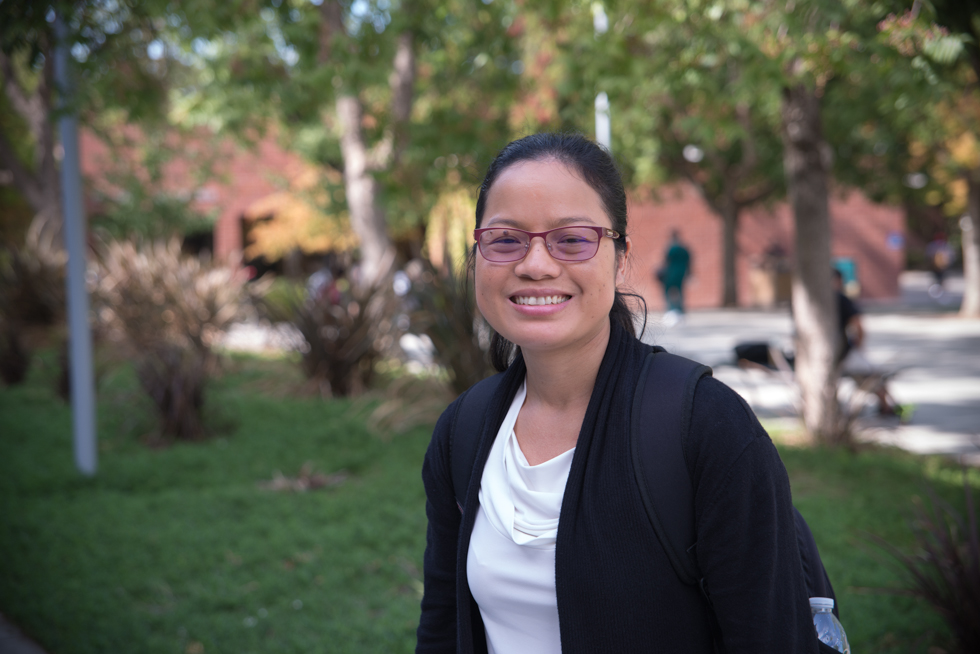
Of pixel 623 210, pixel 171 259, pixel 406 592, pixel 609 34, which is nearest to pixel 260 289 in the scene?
pixel 171 259

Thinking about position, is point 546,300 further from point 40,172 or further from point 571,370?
point 40,172

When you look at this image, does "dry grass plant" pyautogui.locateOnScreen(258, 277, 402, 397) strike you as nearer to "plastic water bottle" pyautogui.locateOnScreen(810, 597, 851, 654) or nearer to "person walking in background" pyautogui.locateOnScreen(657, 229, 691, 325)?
"plastic water bottle" pyautogui.locateOnScreen(810, 597, 851, 654)

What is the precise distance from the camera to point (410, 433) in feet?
24.5

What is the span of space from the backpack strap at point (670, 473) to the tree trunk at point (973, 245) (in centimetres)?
1793

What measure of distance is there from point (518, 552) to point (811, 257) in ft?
20.4

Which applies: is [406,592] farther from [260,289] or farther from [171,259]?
[171,259]

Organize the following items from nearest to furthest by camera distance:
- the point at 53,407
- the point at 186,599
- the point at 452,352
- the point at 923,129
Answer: the point at 186,599
the point at 452,352
the point at 53,407
the point at 923,129

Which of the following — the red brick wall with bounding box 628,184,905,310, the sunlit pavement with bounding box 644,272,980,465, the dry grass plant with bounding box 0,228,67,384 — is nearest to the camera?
the sunlit pavement with bounding box 644,272,980,465

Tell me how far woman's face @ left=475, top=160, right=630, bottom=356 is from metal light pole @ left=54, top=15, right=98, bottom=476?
505 cm

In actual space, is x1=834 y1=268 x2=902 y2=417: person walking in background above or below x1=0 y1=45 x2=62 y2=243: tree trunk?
below

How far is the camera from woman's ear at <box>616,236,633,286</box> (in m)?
1.73

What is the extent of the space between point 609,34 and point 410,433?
3.95 m

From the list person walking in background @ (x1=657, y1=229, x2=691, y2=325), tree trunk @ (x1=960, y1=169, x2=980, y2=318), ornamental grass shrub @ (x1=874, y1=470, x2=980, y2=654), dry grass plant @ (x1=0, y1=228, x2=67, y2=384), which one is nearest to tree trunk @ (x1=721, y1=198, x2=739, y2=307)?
person walking in background @ (x1=657, y1=229, x2=691, y2=325)

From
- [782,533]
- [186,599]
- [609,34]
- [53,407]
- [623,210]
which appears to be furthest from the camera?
[53,407]
